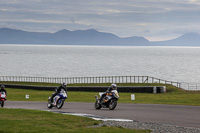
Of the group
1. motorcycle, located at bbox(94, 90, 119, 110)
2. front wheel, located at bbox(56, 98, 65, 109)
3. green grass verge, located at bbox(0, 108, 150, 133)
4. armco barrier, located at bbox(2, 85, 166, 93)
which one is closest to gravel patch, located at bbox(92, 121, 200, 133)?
green grass verge, located at bbox(0, 108, 150, 133)

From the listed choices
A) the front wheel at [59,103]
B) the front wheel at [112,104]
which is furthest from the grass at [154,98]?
the front wheel at [59,103]

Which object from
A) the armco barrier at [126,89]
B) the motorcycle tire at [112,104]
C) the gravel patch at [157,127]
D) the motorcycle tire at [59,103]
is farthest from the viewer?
the armco barrier at [126,89]

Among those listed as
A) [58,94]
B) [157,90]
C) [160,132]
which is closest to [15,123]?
[160,132]

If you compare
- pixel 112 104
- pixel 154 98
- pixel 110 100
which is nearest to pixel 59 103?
pixel 110 100

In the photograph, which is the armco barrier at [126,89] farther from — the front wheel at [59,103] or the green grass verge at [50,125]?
the green grass verge at [50,125]

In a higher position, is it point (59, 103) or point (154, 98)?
point (154, 98)

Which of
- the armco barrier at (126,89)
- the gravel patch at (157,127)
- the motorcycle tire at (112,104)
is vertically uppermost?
the armco barrier at (126,89)

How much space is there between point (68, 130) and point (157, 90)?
33430 mm

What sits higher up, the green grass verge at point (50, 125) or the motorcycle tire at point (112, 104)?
the motorcycle tire at point (112, 104)

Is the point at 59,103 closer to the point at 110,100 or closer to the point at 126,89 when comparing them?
the point at 110,100

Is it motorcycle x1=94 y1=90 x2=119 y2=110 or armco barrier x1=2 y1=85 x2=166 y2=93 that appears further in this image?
armco barrier x1=2 y1=85 x2=166 y2=93

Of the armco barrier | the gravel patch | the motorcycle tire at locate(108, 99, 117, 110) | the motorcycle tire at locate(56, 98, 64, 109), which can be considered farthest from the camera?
the armco barrier

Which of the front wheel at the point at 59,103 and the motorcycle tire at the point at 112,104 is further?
the front wheel at the point at 59,103

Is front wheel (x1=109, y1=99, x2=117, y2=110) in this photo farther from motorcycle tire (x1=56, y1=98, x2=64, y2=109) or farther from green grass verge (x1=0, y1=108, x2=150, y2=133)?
green grass verge (x1=0, y1=108, x2=150, y2=133)
